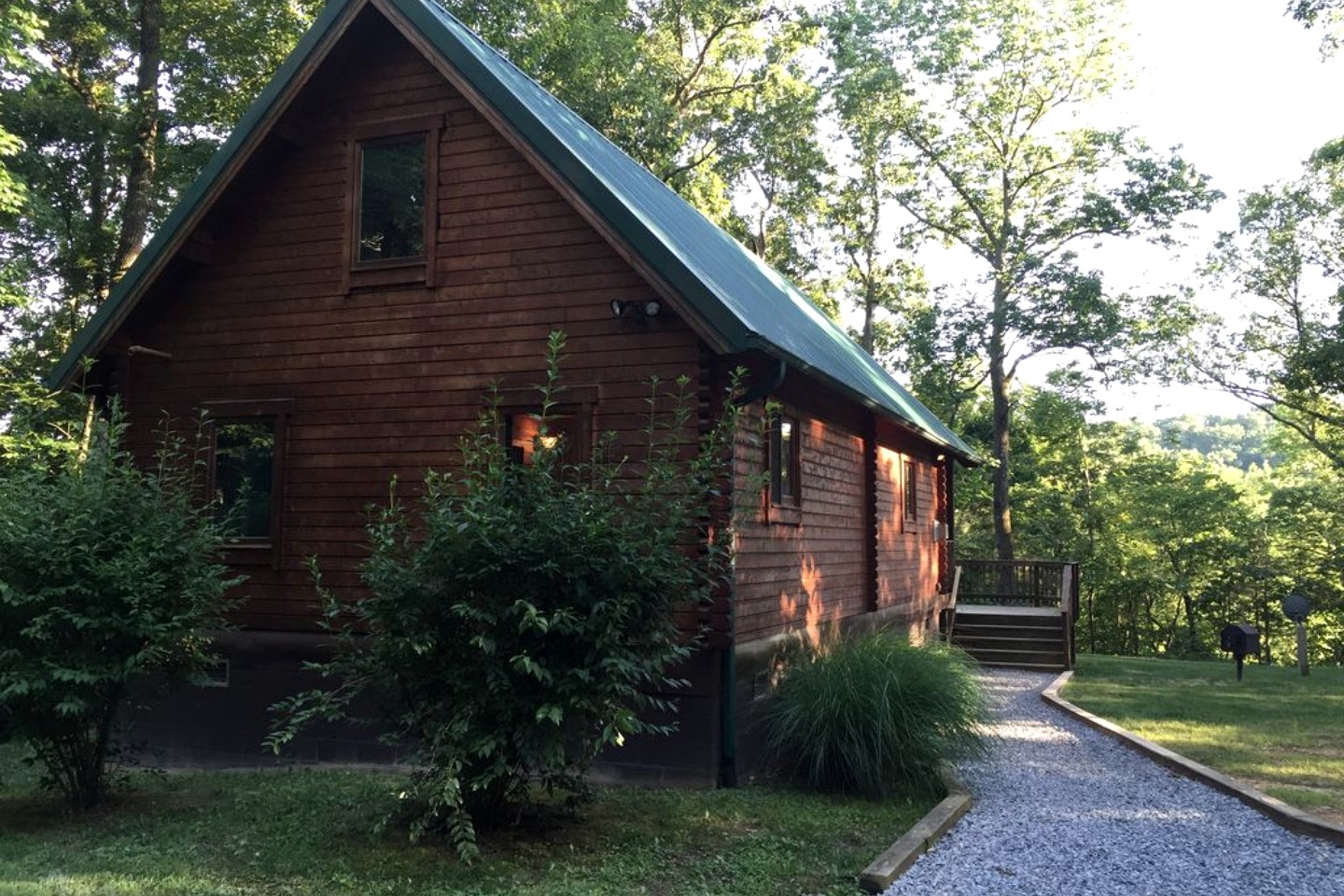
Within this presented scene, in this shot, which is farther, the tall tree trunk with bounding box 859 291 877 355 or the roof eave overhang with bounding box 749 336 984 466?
the tall tree trunk with bounding box 859 291 877 355

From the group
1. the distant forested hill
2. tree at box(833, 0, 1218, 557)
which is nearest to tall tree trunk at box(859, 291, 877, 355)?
tree at box(833, 0, 1218, 557)

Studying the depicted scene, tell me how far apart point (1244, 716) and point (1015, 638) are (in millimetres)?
6314

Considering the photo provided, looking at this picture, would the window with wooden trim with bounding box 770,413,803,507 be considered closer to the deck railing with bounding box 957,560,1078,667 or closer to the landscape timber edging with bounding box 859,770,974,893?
the landscape timber edging with bounding box 859,770,974,893

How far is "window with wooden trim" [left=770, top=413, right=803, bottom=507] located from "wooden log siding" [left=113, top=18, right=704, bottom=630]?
71.4 inches

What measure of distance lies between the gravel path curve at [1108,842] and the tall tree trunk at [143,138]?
1699cm

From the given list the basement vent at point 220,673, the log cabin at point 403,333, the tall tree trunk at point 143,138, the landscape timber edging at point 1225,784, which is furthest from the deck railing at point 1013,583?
the tall tree trunk at point 143,138

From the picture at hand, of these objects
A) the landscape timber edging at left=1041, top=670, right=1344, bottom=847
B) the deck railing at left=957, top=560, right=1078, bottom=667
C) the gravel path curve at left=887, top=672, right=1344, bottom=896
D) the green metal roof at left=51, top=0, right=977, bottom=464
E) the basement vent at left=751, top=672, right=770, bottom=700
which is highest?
the green metal roof at left=51, top=0, right=977, bottom=464

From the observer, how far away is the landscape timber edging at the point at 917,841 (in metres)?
5.84

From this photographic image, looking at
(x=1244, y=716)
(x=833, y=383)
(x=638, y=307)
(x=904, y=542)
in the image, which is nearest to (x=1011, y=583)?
(x=904, y=542)

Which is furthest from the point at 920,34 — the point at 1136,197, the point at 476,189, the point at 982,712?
the point at 982,712

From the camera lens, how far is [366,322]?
10.0 m

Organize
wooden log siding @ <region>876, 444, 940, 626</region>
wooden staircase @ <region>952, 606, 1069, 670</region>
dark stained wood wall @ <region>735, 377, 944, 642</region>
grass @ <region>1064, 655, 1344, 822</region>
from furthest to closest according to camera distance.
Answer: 1. wooden staircase @ <region>952, 606, 1069, 670</region>
2. wooden log siding @ <region>876, 444, 940, 626</region>
3. dark stained wood wall @ <region>735, 377, 944, 642</region>
4. grass @ <region>1064, 655, 1344, 822</region>

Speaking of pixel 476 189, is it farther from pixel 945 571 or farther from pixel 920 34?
pixel 920 34

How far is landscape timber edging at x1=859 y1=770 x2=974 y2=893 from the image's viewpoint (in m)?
5.84
